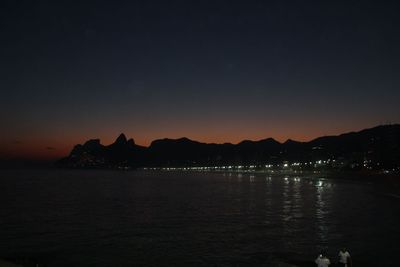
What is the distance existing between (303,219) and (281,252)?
874 inches

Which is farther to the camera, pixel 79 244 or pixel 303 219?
pixel 303 219

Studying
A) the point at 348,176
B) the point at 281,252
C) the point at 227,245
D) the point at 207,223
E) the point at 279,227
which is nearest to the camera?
the point at 281,252

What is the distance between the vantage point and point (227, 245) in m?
37.6

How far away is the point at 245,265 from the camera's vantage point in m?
30.3

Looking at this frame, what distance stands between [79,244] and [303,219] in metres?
29.7

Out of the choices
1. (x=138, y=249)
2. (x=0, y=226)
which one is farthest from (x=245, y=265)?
(x=0, y=226)

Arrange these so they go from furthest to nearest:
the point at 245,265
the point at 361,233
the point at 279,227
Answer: the point at 279,227
the point at 361,233
the point at 245,265

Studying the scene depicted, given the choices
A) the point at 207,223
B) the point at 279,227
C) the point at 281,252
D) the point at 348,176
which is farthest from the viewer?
the point at 348,176

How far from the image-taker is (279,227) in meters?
47.9

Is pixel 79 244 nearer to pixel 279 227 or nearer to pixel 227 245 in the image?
pixel 227 245

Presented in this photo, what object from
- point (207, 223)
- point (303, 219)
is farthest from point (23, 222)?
point (303, 219)

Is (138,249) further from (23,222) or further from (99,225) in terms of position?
(23,222)

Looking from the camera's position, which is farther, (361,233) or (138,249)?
(361,233)

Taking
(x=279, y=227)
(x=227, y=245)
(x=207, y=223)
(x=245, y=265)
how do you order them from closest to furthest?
1. (x=245, y=265)
2. (x=227, y=245)
3. (x=279, y=227)
4. (x=207, y=223)
